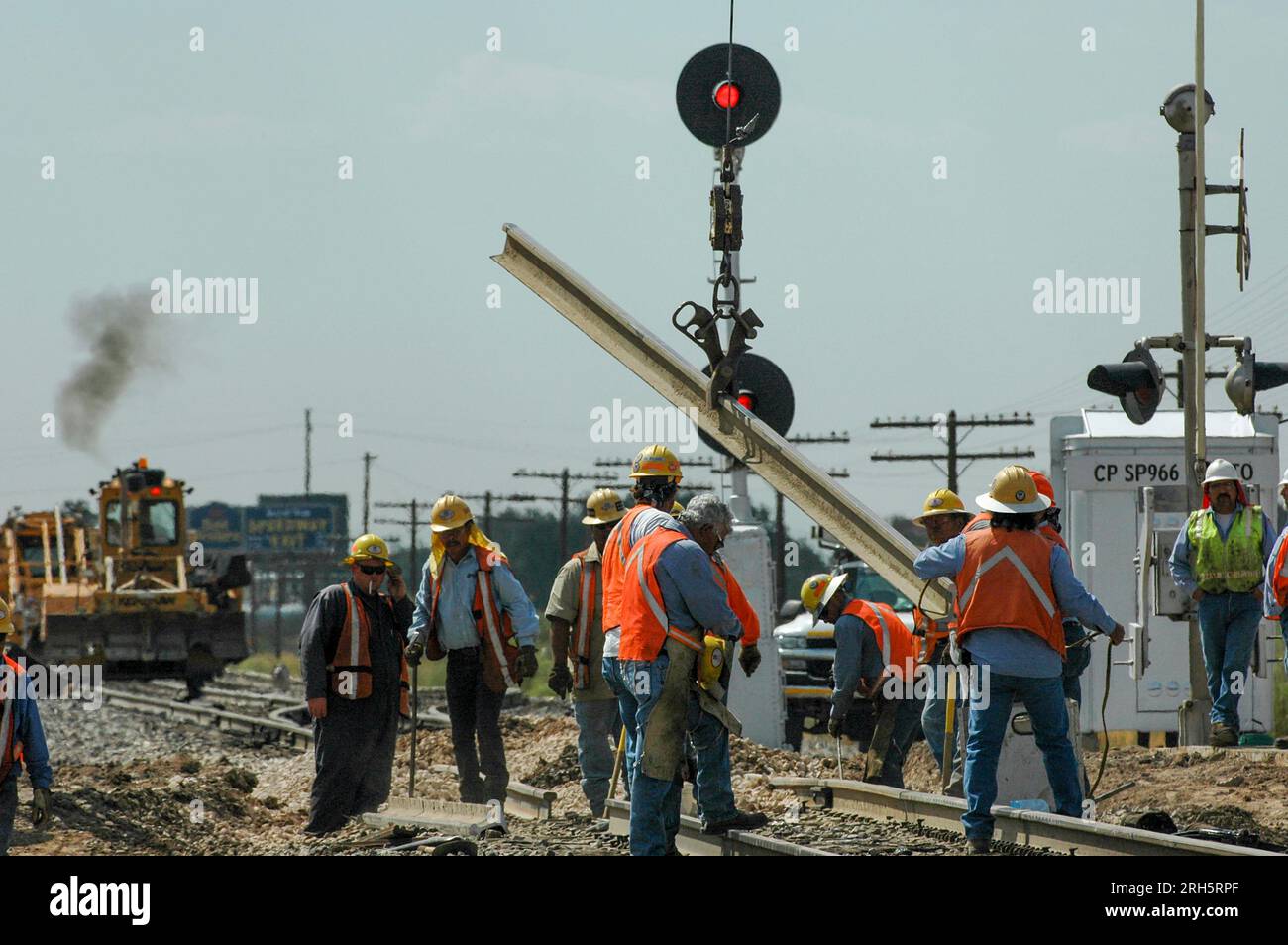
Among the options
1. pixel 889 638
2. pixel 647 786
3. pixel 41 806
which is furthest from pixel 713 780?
pixel 41 806

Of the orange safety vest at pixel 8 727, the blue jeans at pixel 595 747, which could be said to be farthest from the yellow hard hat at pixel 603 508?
the orange safety vest at pixel 8 727

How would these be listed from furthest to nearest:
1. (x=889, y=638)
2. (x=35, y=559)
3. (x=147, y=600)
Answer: (x=35, y=559)
(x=147, y=600)
(x=889, y=638)

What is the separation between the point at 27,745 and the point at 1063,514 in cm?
1036

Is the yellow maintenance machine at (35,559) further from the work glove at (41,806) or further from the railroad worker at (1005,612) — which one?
the railroad worker at (1005,612)

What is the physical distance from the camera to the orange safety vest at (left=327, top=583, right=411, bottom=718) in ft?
39.5

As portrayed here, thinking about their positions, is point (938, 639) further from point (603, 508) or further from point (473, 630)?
point (473, 630)

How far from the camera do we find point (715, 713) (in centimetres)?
917

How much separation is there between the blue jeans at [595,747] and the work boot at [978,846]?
318 cm

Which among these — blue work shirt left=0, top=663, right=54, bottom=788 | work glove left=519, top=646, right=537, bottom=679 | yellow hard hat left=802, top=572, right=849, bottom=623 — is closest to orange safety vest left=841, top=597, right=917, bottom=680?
yellow hard hat left=802, top=572, right=849, bottom=623

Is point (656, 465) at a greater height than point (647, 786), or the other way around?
point (656, 465)

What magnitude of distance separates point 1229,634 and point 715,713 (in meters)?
6.12

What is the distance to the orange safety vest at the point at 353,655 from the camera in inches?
474

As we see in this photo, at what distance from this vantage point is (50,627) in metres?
29.3

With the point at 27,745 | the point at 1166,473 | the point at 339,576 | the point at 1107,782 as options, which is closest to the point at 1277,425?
the point at 1166,473
